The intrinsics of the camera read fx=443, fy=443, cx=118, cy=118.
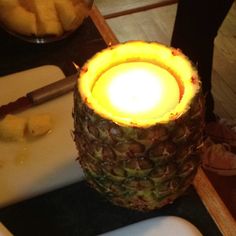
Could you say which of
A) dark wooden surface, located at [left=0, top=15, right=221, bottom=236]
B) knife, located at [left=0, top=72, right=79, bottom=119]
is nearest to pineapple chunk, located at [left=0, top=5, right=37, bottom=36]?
knife, located at [left=0, top=72, right=79, bottom=119]

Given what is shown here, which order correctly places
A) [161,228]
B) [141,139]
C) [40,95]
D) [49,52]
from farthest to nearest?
1. [49,52]
2. [40,95]
3. [161,228]
4. [141,139]

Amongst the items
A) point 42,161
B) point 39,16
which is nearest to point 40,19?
point 39,16

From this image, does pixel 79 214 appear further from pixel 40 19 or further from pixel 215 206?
pixel 40 19

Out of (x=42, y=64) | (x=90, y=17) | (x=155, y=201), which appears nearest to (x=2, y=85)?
(x=42, y=64)

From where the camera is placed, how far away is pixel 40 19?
721 millimetres

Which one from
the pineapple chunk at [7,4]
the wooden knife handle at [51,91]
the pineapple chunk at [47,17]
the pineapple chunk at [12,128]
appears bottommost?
the wooden knife handle at [51,91]

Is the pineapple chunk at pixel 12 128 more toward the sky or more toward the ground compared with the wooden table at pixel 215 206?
more toward the sky

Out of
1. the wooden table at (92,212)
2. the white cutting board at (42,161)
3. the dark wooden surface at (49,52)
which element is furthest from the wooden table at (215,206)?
the dark wooden surface at (49,52)

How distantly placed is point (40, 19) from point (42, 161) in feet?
0.85

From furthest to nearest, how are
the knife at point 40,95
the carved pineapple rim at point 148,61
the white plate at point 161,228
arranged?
the knife at point 40,95 < the white plate at point 161,228 < the carved pineapple rim at point 148,61

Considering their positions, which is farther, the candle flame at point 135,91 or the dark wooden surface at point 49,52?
the dark wooden surface at point 49,52

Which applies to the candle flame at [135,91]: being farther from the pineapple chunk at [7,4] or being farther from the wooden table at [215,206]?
the pineapple chunk at [7,4]

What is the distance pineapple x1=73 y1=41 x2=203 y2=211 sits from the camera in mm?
398

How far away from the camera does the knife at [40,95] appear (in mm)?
628
